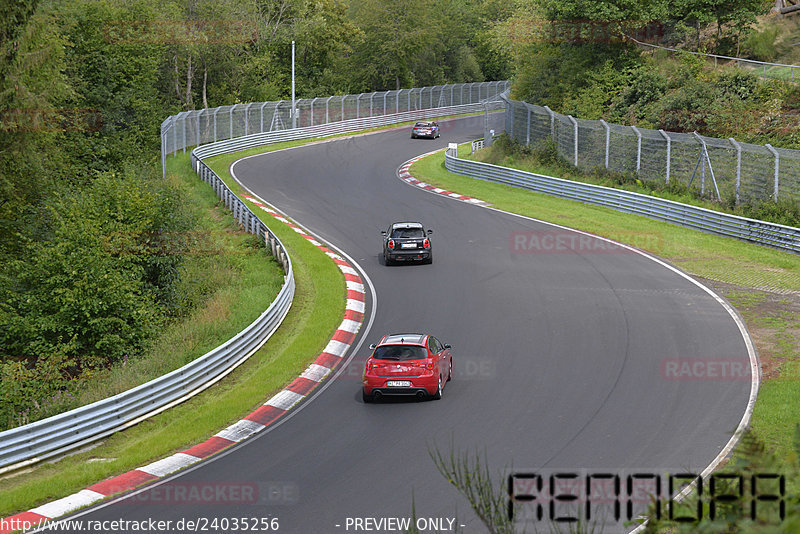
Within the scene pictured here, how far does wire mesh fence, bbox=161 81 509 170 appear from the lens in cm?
5947

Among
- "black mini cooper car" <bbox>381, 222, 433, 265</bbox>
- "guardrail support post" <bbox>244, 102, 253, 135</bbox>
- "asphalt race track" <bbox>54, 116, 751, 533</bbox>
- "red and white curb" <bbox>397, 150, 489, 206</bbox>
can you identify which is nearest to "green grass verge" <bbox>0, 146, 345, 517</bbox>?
"asphalt race track" <bbox>54, 116, 751, 533</bbox>

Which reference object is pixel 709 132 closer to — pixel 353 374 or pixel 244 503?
pixel 353 374

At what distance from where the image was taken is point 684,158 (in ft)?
118

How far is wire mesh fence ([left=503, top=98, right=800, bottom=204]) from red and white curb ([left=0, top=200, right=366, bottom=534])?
629 inches

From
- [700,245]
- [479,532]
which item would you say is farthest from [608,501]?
[700,245]

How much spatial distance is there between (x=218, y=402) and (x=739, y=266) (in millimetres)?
18027

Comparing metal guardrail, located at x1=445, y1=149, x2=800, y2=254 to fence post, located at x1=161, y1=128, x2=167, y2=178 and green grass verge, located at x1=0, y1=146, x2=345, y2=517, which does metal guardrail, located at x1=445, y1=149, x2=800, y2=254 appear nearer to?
green grass verge, located at x1=0, y1=146, x2=345, y2=517

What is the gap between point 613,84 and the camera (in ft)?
158

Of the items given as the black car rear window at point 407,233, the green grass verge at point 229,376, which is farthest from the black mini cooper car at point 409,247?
the green grass verge at point 229,376

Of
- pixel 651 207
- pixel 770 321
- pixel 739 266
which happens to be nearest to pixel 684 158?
pixel 651 207

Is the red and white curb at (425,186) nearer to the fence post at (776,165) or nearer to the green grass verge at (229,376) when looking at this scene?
the green grass verge at (229,376)

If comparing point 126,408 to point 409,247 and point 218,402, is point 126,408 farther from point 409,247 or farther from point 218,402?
point 409,247

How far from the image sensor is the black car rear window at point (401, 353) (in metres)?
18.2

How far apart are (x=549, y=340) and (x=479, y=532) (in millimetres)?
10113
